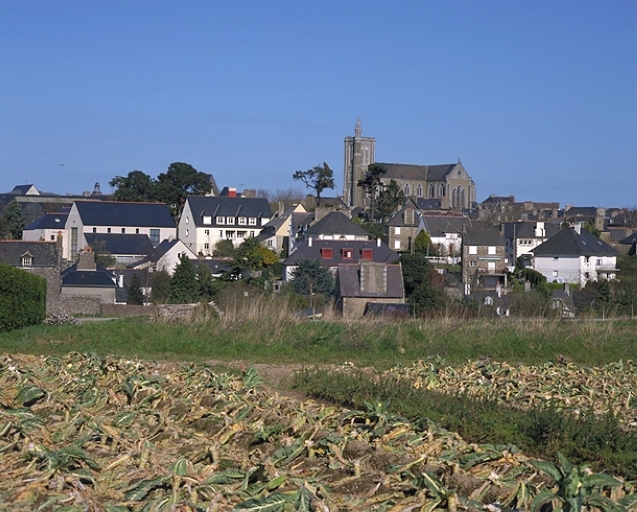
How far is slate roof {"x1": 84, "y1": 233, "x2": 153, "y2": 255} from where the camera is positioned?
58.9m

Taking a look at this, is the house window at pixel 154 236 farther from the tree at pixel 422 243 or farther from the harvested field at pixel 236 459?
the harvested field at pixel 236 459

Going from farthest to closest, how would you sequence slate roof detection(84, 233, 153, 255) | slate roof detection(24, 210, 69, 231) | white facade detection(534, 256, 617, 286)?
slate roof detection(24, 210, 69, 231), slate roof detection(84, 233, 153, 255), white facade detection(534, 256, 617, 286)

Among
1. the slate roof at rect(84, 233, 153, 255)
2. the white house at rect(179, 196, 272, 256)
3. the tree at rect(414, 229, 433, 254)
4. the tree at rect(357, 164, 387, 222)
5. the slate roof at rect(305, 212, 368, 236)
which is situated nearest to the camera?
the slate roof at rect(84, 233, 153, 255)

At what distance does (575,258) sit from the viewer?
176 ft

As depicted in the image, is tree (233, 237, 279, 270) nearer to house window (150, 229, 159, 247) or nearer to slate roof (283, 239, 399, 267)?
slate roof (283, 239, 399, 267)

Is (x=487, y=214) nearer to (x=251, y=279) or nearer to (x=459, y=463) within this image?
(x=251, y=279)

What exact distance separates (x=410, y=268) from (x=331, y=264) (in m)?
5.90

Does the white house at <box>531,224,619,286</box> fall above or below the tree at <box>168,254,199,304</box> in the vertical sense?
above

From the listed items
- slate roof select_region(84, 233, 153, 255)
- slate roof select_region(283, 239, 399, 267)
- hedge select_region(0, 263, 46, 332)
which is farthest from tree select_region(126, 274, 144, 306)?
slate roof select_region(84, 233, 153, 255)

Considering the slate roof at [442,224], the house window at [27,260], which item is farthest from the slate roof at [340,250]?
the house window at [27,260]

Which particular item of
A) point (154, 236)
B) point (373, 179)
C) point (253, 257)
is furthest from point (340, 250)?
point (373, 179)

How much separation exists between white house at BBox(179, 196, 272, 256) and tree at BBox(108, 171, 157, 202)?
21.5 feet

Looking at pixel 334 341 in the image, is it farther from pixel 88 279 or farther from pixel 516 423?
pixel 88 279

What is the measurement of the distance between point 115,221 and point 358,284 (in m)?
35.3
